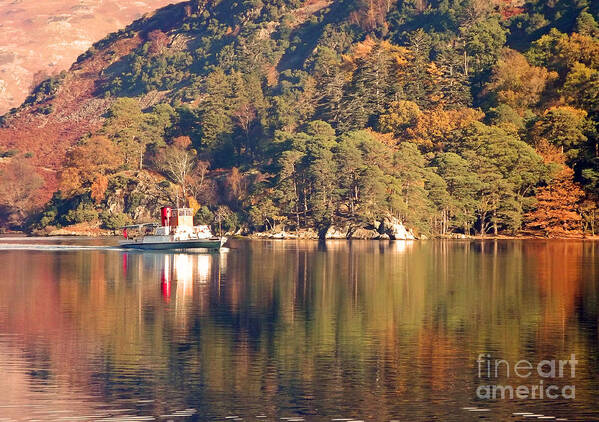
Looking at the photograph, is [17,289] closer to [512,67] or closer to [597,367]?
[597,367]

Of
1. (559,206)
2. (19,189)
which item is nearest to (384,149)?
(559,206)

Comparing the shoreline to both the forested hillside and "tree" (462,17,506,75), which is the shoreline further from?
"tree" (462,17,506,75)

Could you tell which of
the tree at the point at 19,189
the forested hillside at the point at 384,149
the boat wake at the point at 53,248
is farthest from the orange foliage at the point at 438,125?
the tree at the point at 19,189

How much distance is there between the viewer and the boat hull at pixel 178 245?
98.7 metres

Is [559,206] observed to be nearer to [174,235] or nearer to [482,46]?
[174,235]

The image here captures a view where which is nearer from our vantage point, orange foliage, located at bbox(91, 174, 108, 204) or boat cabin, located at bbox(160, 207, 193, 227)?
boat cabin, located at bbox(160, 207, 193, 227)

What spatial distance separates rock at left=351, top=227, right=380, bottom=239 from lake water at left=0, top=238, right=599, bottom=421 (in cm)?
6118

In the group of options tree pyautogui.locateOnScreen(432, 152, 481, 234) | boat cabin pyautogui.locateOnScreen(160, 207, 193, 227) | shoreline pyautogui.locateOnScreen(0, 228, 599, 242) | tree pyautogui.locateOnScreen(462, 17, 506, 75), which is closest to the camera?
boat cabin pyautogui.locateOnScreen(160, 207, 193, 227)

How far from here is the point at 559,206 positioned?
126750 millimetres

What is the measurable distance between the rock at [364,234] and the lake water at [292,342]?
61176mm

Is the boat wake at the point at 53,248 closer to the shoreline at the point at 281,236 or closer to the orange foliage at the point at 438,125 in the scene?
the shoreline at the point at 281,236

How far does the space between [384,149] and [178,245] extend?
146 ft

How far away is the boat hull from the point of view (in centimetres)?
9869

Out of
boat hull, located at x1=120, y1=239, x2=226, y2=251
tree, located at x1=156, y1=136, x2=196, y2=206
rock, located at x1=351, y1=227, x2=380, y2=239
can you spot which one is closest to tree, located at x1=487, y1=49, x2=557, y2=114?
rock, located at x1=351, y1=227, x2=380, y2=239
